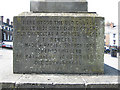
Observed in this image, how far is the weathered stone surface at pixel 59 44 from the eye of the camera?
3.60m

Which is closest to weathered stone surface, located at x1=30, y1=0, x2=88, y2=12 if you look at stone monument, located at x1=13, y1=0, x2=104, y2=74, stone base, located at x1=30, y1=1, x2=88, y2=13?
stone base, located at x1=30, y1=1, x2=88, y2=13

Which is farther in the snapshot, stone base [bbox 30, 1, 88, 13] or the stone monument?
stone base [bbox 30, 1, 88, 13]

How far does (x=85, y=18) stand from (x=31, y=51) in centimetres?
192

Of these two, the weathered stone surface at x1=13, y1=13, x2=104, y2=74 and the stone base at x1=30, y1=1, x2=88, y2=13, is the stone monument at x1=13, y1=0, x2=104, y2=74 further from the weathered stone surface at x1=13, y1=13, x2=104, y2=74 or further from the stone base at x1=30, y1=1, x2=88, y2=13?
the stone base at x1=30, y1=1, x2=88, y2=13

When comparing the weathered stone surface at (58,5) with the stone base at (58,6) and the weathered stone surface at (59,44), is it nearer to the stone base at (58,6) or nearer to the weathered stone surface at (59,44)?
the stone base at (58,6)

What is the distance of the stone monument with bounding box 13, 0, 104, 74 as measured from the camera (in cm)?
360

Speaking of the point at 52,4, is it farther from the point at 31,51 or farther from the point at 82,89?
the point at 82,89

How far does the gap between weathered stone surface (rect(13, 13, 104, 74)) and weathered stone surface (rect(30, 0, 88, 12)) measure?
0.59 meters

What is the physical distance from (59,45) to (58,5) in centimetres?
148

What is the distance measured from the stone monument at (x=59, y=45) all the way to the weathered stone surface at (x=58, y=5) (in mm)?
580

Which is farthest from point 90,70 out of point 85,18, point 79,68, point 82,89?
point 85,18

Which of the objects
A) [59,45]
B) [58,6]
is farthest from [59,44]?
[58,6]

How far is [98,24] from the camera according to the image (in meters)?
3.60

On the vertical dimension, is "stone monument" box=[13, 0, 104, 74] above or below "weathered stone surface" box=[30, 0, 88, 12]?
below
